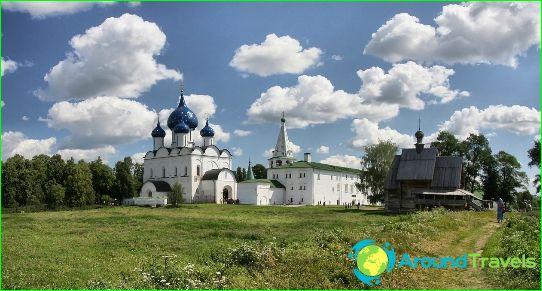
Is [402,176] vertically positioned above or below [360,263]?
above

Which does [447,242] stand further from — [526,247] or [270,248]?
[270,248]

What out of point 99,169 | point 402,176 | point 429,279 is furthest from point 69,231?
point 99,169

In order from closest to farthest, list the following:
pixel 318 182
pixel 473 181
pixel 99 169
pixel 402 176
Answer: pixel 402 176 → pixel 473 181 → pixel 99 169 → pixel 318 182

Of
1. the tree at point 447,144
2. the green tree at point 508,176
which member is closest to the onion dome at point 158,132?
the tree at point 447,144

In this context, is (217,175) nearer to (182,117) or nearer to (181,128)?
(181,128)

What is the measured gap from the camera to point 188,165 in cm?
6119

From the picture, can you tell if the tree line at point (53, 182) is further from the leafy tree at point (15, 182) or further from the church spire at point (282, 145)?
the church spire at point (282, 145)

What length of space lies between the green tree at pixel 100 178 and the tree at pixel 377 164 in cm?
3250

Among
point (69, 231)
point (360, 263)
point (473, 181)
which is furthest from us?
point (473, 181)

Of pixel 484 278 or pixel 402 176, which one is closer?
pixel 484 278

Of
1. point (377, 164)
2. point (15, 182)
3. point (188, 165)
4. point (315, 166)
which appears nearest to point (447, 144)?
point (377, 164)

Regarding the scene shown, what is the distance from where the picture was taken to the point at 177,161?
62.8 metres

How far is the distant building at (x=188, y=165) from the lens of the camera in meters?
60.5

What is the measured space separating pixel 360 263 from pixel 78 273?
627 centimetres
